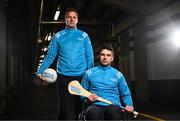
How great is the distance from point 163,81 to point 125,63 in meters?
7.04

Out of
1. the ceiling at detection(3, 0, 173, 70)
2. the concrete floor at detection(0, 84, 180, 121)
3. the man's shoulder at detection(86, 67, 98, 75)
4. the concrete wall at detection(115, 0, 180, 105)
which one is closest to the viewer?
the man's shoulder at detection(86, 67, 98, 75)

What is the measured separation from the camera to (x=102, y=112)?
200 inches

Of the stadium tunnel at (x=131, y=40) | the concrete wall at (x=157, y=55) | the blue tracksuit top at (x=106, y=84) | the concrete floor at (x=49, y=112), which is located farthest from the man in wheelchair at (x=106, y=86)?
the concrete wall at (x=157, y=55)

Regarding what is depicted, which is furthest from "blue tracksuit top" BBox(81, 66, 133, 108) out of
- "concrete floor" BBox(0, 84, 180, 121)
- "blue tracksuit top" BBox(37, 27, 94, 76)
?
"concrete floor" BBox(0, 84, 180, 121)

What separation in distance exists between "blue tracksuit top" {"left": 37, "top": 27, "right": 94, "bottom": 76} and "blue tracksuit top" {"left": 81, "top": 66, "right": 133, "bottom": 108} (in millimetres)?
246

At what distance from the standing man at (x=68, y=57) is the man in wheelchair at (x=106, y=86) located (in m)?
0.24

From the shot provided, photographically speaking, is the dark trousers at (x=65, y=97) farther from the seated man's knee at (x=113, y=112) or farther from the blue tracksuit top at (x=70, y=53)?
the seated man's knee at (x=113, y=112)

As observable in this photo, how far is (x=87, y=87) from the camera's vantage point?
5203 mm

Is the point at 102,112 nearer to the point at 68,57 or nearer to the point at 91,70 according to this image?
the point at 91,70

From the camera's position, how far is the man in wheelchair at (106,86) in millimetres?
5074

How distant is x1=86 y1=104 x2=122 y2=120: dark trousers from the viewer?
196 inches

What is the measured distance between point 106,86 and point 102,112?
33cm

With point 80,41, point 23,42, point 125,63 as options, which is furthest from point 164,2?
point 23,42

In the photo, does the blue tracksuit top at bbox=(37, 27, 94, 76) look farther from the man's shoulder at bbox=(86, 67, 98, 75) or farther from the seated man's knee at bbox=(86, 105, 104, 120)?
the seated man's knee at bbox=(86, 105, 104, 120)
